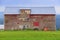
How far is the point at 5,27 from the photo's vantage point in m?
9.48

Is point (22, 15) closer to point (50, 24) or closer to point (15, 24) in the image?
point (15, 24)

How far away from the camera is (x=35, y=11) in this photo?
9586 mm

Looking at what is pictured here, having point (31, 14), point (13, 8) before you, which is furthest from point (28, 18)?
point (13, 8)

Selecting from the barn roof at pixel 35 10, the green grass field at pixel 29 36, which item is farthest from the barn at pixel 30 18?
Answer: the green grass field at pixel 29 36

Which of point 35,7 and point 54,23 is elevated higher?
point 35,7

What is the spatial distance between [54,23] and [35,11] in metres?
1.17

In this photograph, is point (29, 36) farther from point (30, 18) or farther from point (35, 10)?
point (35, 10)

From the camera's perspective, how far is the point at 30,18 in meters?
9.63

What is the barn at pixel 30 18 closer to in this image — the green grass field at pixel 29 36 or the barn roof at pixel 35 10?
the barn roof at pixel 35 10

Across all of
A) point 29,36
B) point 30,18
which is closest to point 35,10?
point 30,18

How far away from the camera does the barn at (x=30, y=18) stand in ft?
31.3

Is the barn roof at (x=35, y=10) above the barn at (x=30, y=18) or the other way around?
above

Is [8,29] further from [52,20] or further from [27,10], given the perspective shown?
[52,20]

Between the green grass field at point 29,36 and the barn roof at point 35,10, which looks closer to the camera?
the green grass field at point 29,36
